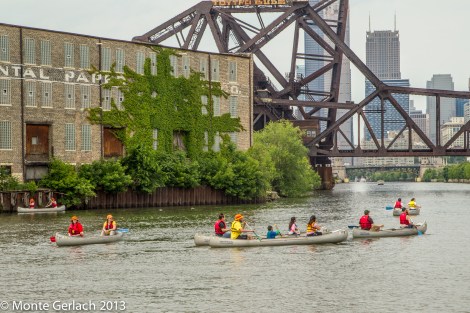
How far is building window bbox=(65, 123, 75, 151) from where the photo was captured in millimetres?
98312

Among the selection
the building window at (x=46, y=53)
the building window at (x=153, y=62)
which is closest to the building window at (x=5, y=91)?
the building window at (x=46, y=53)

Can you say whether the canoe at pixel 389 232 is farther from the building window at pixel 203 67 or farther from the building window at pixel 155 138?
the building window at pixel 203 67

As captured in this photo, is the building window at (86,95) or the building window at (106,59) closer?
the building window at (86,95)

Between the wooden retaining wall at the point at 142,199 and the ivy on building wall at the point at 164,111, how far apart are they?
17.4ft

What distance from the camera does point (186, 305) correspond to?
3775cm

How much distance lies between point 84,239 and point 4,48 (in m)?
39.8

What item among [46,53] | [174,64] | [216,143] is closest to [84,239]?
[46,53]

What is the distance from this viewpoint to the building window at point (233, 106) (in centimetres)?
11589

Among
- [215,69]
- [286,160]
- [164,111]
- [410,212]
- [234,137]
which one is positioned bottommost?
[410,212]

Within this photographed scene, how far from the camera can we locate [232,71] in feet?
382

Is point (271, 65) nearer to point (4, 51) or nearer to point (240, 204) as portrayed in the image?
point (240, 204)

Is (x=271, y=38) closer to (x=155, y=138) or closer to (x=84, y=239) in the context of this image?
(x=155, y=138)

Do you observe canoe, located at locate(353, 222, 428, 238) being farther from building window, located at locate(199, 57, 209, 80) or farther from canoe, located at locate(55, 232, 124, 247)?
building window, located at locate(199, 57, 209, 80)

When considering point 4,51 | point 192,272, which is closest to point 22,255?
point 192,272
